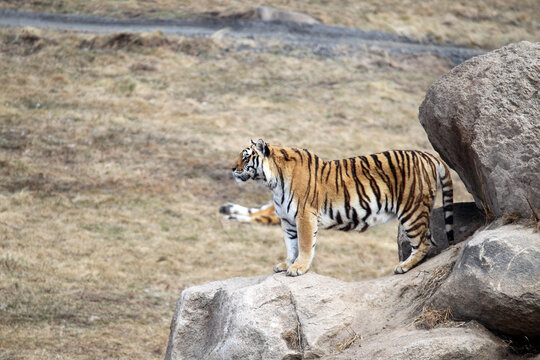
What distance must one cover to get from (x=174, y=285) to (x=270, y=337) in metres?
7.49

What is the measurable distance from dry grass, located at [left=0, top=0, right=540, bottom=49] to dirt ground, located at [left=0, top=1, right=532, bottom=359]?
3360 millimetres

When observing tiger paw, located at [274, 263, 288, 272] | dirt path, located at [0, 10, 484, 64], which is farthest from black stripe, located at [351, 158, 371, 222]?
dirt path, located at [0, 10, 484, 64]

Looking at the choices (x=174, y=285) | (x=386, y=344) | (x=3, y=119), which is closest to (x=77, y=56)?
(x=3, y=119)

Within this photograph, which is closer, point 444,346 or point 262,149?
point 444,346

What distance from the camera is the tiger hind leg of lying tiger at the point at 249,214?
61.4 feet

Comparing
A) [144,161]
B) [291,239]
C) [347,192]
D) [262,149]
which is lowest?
[144,161]

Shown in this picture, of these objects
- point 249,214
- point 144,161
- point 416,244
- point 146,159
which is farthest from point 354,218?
point 146,159

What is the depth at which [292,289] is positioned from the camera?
906 cm

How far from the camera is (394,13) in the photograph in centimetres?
3375

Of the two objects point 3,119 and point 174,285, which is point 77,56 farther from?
point 174,285

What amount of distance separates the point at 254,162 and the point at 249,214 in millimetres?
9007

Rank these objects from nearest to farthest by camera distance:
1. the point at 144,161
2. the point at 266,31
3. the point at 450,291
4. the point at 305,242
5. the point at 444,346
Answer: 1. the point at 444,346
2. the point at 450,291
3. the point at 305,242
4. the point at 144,161
5. the point at 266,31

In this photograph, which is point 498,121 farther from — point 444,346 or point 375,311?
point 444,346

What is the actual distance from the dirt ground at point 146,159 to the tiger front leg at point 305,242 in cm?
424
